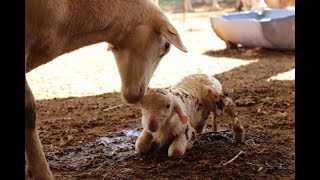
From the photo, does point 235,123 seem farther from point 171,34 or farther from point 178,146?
point 171,34

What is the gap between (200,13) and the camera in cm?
1741

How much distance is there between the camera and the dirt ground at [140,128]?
9.98 feet

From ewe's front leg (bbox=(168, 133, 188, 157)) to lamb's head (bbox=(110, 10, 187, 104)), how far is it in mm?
381

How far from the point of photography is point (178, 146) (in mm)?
3188

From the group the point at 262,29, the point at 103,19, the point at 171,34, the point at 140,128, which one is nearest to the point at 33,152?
the point at 103,19

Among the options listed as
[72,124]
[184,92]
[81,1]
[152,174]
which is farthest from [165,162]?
[72,124]

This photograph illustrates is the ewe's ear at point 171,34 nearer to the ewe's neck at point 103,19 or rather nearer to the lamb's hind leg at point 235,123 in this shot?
the ewe's neck at point 103,19
